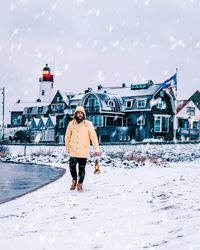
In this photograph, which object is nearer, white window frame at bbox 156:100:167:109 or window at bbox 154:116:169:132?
window at bbox 154:116:169:132

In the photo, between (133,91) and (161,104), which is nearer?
(161,104)

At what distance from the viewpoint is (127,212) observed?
22.2 feet

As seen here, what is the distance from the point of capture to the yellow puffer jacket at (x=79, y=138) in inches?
406

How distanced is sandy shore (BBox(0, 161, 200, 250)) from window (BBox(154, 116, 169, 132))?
179ft

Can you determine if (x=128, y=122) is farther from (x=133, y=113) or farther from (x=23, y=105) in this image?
(x=23, y=105)

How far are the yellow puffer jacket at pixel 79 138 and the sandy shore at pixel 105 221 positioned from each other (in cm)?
114

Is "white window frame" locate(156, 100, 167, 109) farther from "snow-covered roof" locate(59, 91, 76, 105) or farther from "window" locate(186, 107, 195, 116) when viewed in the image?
"snow-covered roof" locate(59, 91, 76, 105)

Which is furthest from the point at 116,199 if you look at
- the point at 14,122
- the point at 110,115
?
the point at 14,122

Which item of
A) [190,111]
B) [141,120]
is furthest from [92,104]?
[190,111]

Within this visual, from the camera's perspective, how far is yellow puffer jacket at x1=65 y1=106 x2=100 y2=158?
1031cm

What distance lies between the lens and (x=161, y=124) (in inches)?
2525

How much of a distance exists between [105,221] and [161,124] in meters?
→ 58.5

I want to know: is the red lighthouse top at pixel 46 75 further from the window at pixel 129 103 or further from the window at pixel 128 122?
the window at pixel 128 122

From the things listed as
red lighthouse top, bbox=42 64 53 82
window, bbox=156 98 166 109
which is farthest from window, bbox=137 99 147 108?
red lighthouse top, bbox=42 64 53 82
